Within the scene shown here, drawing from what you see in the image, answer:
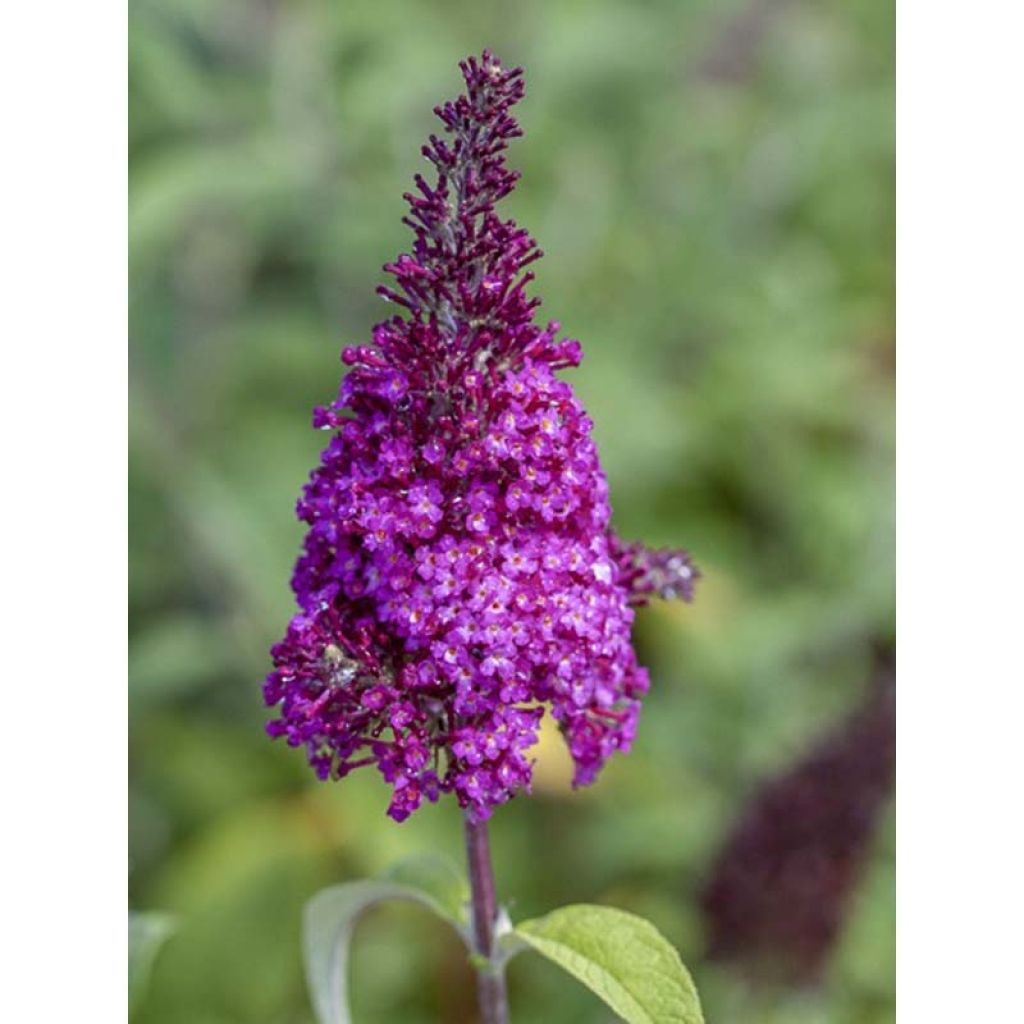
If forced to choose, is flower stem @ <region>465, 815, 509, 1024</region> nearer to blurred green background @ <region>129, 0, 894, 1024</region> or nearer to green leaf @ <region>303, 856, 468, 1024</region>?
green leaf @ <region>303, 856, 468, 1024</region>

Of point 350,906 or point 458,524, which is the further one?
Answer: point 350,906

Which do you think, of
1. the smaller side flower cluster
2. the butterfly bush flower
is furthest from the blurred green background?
the butterfly bush flower

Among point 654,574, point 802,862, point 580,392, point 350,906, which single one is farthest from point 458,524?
point 580,392

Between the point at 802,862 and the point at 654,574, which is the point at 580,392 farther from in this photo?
the point at 654,574

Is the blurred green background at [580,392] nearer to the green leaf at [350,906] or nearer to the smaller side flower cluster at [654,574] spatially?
the green leaf at [350,906]

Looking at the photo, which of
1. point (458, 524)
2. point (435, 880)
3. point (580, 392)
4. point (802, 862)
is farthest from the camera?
point (580, 392)
